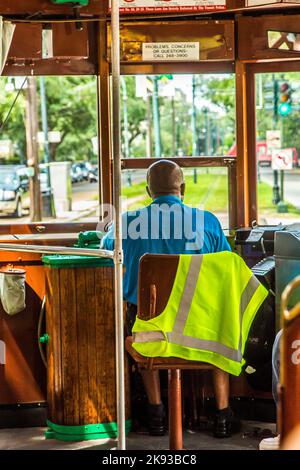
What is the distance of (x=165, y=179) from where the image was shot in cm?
551

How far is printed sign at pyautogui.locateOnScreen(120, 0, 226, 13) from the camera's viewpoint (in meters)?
6.05

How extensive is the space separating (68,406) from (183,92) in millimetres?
2405

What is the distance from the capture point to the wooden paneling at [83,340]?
17.8 ft

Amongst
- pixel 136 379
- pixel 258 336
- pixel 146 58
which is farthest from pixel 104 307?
pixel 146 58

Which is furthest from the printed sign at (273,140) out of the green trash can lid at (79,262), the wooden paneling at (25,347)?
the wooden paneling at (25,347)

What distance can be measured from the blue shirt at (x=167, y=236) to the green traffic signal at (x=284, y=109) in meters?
1.31

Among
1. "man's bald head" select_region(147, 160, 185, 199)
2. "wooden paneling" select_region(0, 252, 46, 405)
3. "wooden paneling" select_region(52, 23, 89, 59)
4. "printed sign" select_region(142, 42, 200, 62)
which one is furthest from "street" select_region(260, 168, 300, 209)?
"wooden paneling" select_region(0, 252, 46, 405)

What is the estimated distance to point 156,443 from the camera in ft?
17.7

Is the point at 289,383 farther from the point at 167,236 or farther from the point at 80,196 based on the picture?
the point at 80,196

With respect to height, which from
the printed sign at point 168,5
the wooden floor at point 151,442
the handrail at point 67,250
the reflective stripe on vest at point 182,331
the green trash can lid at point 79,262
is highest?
the printed sign at point 168,5

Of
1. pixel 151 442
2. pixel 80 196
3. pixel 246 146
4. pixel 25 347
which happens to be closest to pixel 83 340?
pixel 25 347

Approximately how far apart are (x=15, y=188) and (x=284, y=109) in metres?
6.91

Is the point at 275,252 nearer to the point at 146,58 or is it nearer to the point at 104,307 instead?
the point at 104,307

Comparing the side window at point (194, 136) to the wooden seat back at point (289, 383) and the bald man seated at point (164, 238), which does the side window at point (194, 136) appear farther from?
the wooden seat back at point (289, 383)
